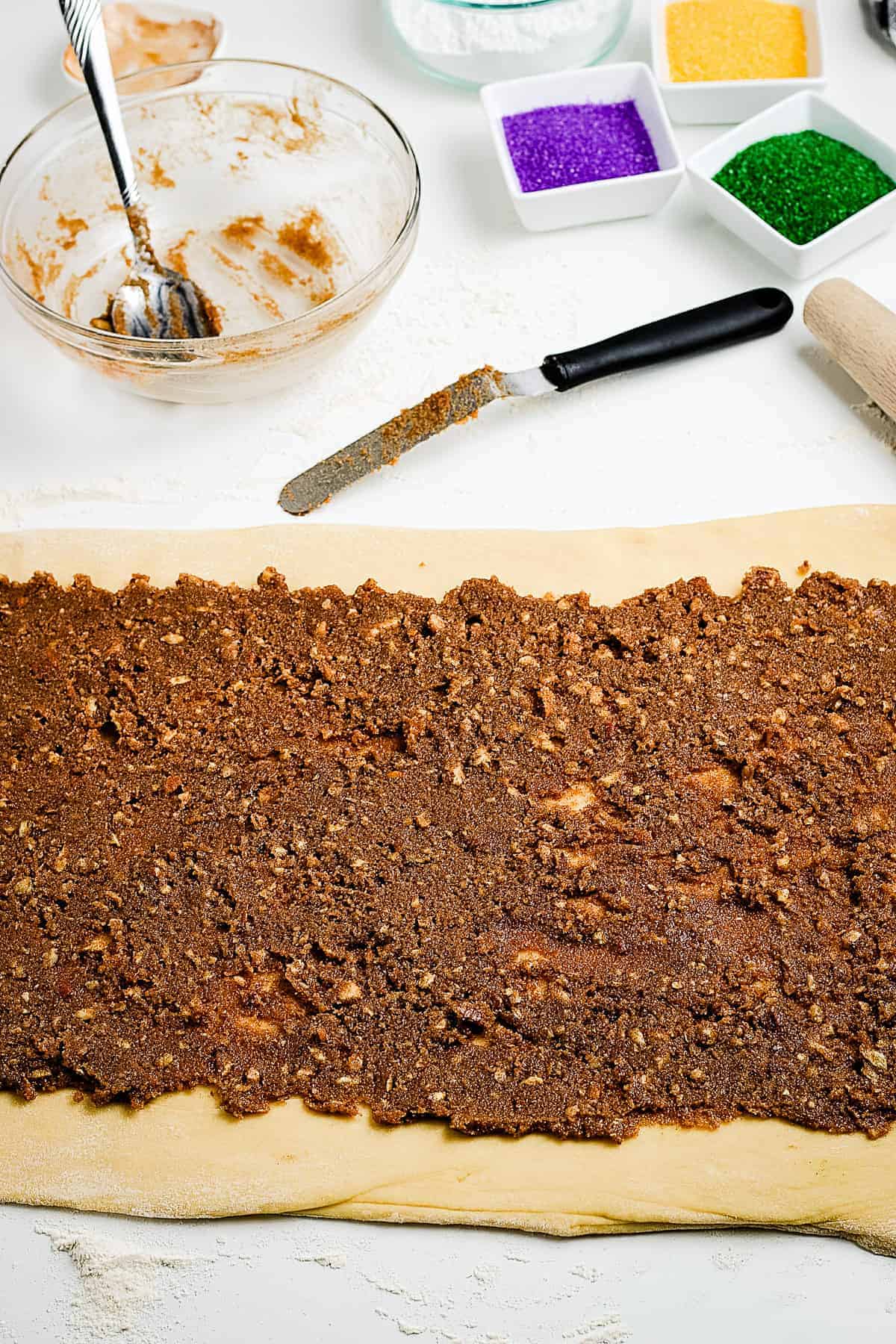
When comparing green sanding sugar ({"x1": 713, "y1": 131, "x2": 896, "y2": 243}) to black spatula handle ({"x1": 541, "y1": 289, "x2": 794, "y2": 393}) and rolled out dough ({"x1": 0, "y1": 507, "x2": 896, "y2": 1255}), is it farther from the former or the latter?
rolled out dough ({"x1": 0, "y1": 507, "x2": 896, "y2": 1255})

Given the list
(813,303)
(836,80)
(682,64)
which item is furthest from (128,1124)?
(836,80)

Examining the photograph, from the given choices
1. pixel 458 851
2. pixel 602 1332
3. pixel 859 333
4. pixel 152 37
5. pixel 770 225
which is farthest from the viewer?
pixel 152 37

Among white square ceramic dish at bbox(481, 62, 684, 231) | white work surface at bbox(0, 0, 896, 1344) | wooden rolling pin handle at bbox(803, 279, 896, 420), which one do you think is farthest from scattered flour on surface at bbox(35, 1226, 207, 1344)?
white square ceramic dish at bbox(481, 62, 684, 231)

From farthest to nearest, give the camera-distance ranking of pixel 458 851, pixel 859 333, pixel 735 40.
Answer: pixel 735 40, pixel 859 333, pixel 458 851

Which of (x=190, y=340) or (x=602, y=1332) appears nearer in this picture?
(x=602, y=1332)

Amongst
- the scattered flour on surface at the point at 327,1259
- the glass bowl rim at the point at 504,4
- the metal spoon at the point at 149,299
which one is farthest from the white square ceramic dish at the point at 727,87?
the scattered flour on surface at the point at 327,1259

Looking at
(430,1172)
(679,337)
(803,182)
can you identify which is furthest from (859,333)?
(430,1172)

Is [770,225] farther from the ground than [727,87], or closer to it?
closer to it

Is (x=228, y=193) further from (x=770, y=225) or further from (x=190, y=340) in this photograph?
(x=770, y=225)
